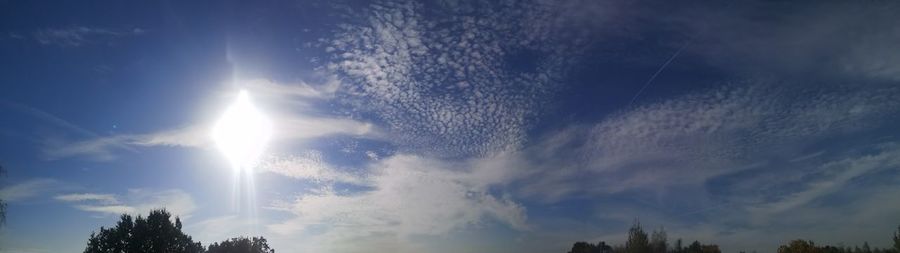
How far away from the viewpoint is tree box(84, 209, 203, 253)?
51.0 m

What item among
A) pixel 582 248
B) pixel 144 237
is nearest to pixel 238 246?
pixel 144 237

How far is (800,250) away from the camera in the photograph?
4397cm

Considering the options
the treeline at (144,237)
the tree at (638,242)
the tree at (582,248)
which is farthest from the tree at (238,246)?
the tree at (582,248)

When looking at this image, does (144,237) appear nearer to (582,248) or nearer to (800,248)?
(800,248)

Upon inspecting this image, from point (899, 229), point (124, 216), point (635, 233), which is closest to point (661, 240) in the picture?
point (635, 233)

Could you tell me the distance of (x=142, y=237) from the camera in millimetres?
52812

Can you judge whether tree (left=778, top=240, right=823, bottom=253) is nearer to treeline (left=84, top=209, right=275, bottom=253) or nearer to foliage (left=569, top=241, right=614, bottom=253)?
treeline (left=84, top=209, right=275, bottom=253)

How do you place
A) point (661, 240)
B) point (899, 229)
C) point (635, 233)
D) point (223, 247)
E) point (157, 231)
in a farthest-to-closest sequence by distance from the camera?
point (223, 247), point (661, 240), point (635, 233), point (157, 231), point (899, 229)

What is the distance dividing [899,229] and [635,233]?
78.8ft

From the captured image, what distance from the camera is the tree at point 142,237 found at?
51.0 metres

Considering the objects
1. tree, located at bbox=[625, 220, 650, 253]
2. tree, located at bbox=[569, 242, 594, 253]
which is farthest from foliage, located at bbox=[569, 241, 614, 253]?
tree, located at bbox=[625, 220, 650, 253]

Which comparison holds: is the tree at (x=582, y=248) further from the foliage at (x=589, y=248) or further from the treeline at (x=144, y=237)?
the treeline at (x=144, y=237)

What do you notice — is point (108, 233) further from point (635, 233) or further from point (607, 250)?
point (607, 250)

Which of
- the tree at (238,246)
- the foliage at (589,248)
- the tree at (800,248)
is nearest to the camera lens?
the tree at (800,248)
